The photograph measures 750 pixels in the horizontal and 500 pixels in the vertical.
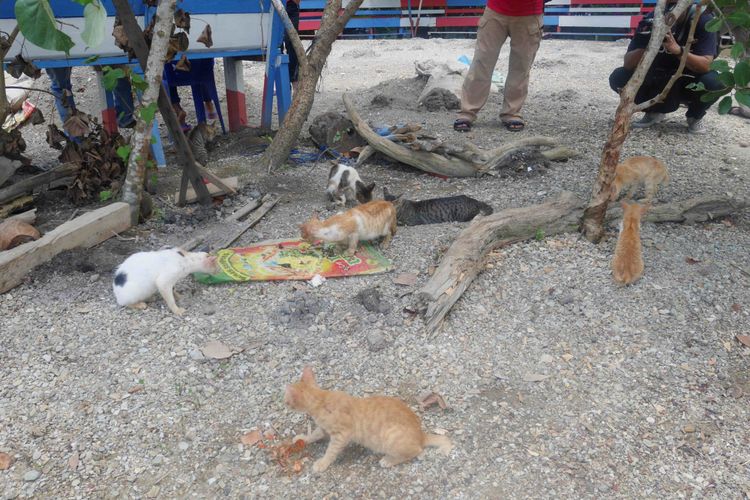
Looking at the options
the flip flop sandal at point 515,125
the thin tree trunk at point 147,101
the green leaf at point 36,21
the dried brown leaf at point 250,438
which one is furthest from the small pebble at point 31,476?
the flip flop sandal at point 515,125

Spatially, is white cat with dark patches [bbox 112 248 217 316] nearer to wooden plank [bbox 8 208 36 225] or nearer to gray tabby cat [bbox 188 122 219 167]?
wooden plank [bbox 8 208 36 225]

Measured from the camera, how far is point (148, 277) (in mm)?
3621

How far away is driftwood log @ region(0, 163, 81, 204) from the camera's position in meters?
4.84

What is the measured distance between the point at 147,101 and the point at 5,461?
2.85 m

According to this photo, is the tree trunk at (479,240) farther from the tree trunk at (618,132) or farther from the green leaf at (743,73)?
the green leaf at (743,73)

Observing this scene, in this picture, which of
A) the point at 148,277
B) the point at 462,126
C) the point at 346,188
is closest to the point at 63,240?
the point at 148,277

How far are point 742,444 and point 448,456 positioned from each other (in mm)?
1539

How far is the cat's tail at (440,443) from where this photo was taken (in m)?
2.74

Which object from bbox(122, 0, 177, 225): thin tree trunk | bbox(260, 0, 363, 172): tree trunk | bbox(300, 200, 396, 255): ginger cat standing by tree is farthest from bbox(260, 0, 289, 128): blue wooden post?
bbox(300, 200, 396, 255): ginger cat standing by tree

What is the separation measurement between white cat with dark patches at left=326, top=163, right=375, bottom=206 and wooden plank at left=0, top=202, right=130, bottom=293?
1.90 m

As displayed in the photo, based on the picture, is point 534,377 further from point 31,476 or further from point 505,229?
point 31,476

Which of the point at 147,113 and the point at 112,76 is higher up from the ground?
the point at 112,76

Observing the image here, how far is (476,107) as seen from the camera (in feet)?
25.7

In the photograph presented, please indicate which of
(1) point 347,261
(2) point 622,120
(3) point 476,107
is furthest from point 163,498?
(3) point 476,107
